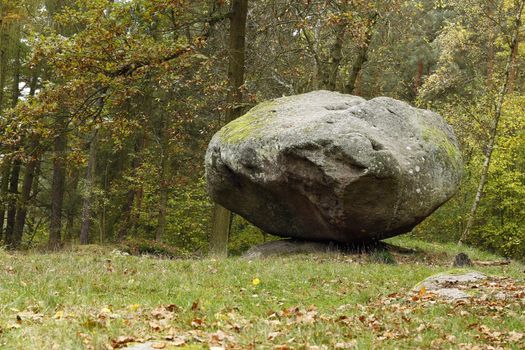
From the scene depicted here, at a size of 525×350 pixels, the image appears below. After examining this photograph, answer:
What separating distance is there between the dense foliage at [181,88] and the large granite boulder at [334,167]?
2.67m

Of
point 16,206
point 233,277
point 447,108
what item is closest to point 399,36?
point 447,108

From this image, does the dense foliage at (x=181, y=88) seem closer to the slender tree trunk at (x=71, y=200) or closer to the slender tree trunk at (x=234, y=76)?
the slender tree trunk at (x=71, y=200)

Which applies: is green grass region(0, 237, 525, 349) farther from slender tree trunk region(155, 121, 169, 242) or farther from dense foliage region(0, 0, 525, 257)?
slender tree trunk region(155, 121, 169, 242)

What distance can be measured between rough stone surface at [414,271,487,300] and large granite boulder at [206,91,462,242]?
375 cm

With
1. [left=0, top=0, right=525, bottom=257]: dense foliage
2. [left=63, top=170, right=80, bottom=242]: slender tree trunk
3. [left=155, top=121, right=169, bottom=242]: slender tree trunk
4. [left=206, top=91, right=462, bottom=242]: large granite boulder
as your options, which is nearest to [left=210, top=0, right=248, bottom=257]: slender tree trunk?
[left=0, top=0, right=525, bottom=257]: dense foliage

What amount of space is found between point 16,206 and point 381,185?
2087cm

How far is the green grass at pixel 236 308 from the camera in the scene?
4.93 meters

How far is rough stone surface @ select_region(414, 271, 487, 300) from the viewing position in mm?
7534

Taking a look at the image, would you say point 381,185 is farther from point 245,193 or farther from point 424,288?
point 424,288

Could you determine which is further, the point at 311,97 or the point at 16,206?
the point at 16,206

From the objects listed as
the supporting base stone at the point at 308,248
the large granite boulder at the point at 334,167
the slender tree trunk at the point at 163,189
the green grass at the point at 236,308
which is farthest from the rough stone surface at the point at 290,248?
the slender tree trunk at the point at 163,189

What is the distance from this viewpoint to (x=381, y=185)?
12555mm

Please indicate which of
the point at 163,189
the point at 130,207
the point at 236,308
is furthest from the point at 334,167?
the point at 130,207

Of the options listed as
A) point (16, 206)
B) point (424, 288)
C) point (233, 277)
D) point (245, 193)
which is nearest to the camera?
point (424, 288)
